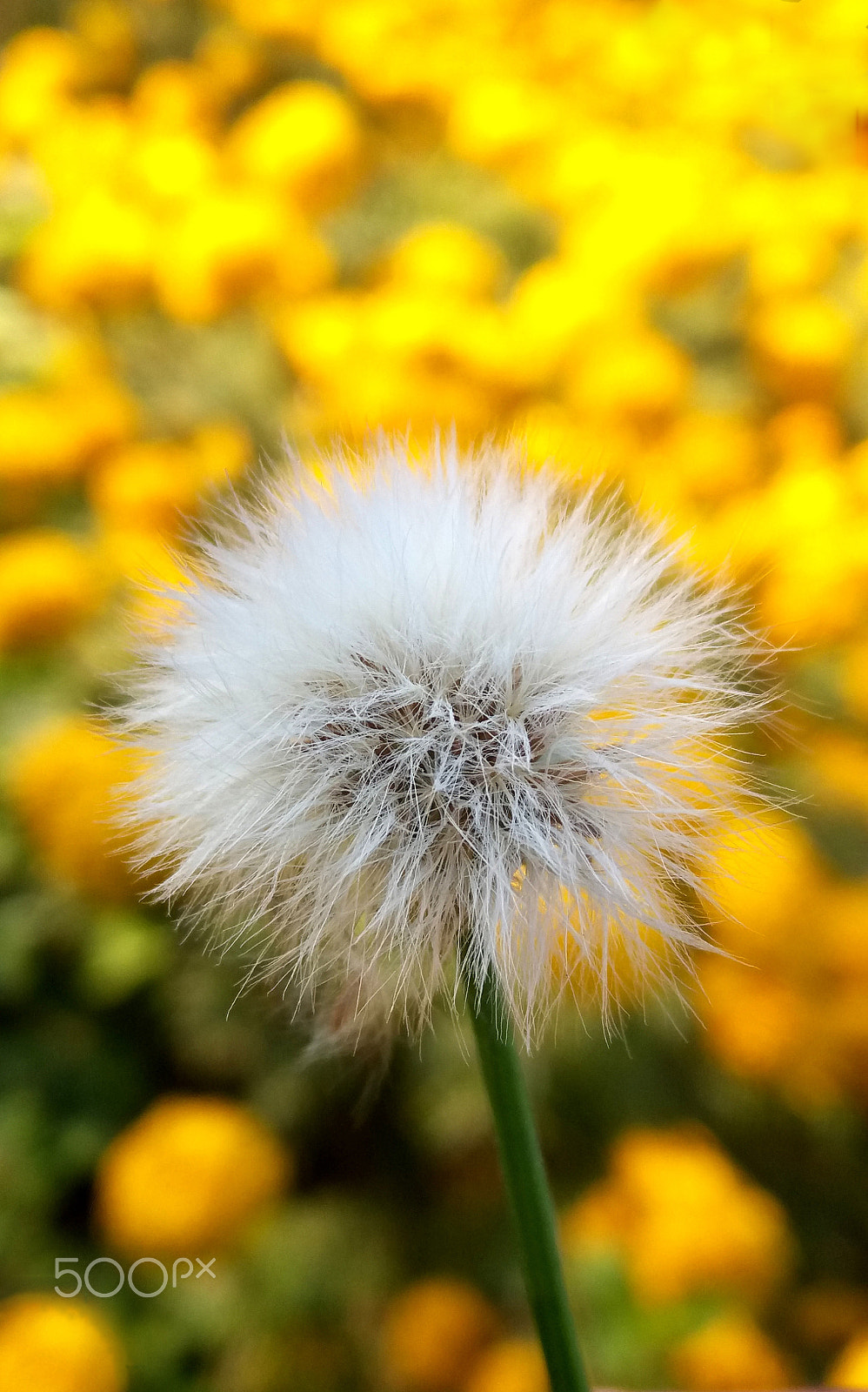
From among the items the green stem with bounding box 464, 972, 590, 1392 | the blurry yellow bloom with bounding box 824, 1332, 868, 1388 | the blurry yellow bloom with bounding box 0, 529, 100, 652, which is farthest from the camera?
the blurry yellow bloom with bounding box 0, 529, 100, 652

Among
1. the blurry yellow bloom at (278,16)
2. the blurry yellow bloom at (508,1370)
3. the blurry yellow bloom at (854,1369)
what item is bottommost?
the blurry yellow bloom at (508,1370)

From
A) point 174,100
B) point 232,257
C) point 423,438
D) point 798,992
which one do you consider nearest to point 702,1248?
point 798,992

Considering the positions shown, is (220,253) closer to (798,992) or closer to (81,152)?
(81,152)

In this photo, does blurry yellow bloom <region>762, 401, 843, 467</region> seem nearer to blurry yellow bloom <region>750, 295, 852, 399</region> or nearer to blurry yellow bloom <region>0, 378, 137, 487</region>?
blurry yellow bloom <region>750, 295, 852, 399</region>

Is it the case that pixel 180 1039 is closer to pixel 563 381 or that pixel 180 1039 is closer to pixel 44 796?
pixel 44 796

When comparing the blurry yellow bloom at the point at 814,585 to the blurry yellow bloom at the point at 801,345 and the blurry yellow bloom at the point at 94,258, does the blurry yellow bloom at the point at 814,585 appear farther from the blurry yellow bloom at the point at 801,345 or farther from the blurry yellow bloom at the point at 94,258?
the blurry yellow bloom at the point at 94,258

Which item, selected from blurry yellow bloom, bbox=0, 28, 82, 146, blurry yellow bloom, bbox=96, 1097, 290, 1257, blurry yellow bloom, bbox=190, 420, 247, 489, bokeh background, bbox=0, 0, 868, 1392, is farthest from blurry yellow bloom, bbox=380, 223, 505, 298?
blurry yellow bloom, bbox=96, 1097, 290, 1257

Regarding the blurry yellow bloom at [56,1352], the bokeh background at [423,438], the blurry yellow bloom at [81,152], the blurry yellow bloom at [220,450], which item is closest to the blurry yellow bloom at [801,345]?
the bokeh background at [423,438]
